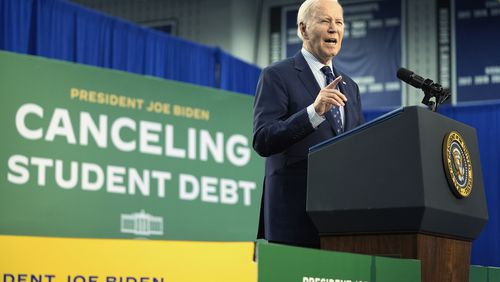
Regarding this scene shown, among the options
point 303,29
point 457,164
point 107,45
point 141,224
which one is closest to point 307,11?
point 303,29

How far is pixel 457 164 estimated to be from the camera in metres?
2.05

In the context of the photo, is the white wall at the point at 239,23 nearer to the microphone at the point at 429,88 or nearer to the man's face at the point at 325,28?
the man's face at the point at 325,28

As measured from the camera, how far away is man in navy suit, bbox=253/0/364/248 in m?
2.16

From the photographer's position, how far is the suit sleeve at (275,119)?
211 centimetres

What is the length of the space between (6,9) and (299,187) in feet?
16.8

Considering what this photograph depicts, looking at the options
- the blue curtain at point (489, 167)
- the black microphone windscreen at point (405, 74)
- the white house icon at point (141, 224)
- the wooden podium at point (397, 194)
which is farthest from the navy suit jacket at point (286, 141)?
the blue curtain at point (489, 167)

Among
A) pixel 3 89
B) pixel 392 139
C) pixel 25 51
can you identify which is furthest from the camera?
pixel 25 51

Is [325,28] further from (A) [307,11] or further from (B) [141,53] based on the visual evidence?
(B) [141,53]

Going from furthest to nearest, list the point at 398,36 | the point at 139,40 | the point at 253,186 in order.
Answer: the point at 398,36
the point at 139,40
the point at 253,186

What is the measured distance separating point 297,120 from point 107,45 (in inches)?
229

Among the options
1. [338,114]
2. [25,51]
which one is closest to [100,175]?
[25,51]

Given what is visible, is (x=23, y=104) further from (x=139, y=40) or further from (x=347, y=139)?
(x=347, y=139)

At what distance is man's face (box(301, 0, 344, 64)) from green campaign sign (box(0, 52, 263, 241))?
4012mm

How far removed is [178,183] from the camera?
6.90 meters
